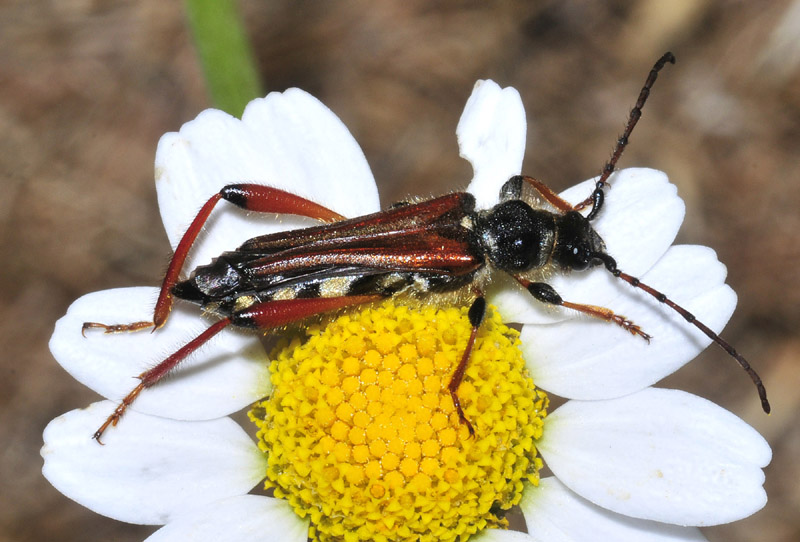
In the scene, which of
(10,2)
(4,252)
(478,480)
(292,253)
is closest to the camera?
(478,480)

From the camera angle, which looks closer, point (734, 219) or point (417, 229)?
point (417, 229)

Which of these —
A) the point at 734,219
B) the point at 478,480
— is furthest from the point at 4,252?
the point at 734,219

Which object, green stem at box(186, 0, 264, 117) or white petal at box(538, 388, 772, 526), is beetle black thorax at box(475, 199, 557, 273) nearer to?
white petal at box(538, 388, 772, 526)

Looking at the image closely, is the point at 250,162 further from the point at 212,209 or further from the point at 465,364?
the point at 465,364

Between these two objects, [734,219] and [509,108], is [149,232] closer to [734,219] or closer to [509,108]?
[509,108]


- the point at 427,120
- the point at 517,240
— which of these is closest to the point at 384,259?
the point at 517,240

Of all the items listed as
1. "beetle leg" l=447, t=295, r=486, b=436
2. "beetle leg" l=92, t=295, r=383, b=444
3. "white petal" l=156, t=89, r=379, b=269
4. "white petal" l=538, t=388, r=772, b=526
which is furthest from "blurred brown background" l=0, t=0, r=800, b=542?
"beetle leg" l=447, t=295, r=486, b=436
